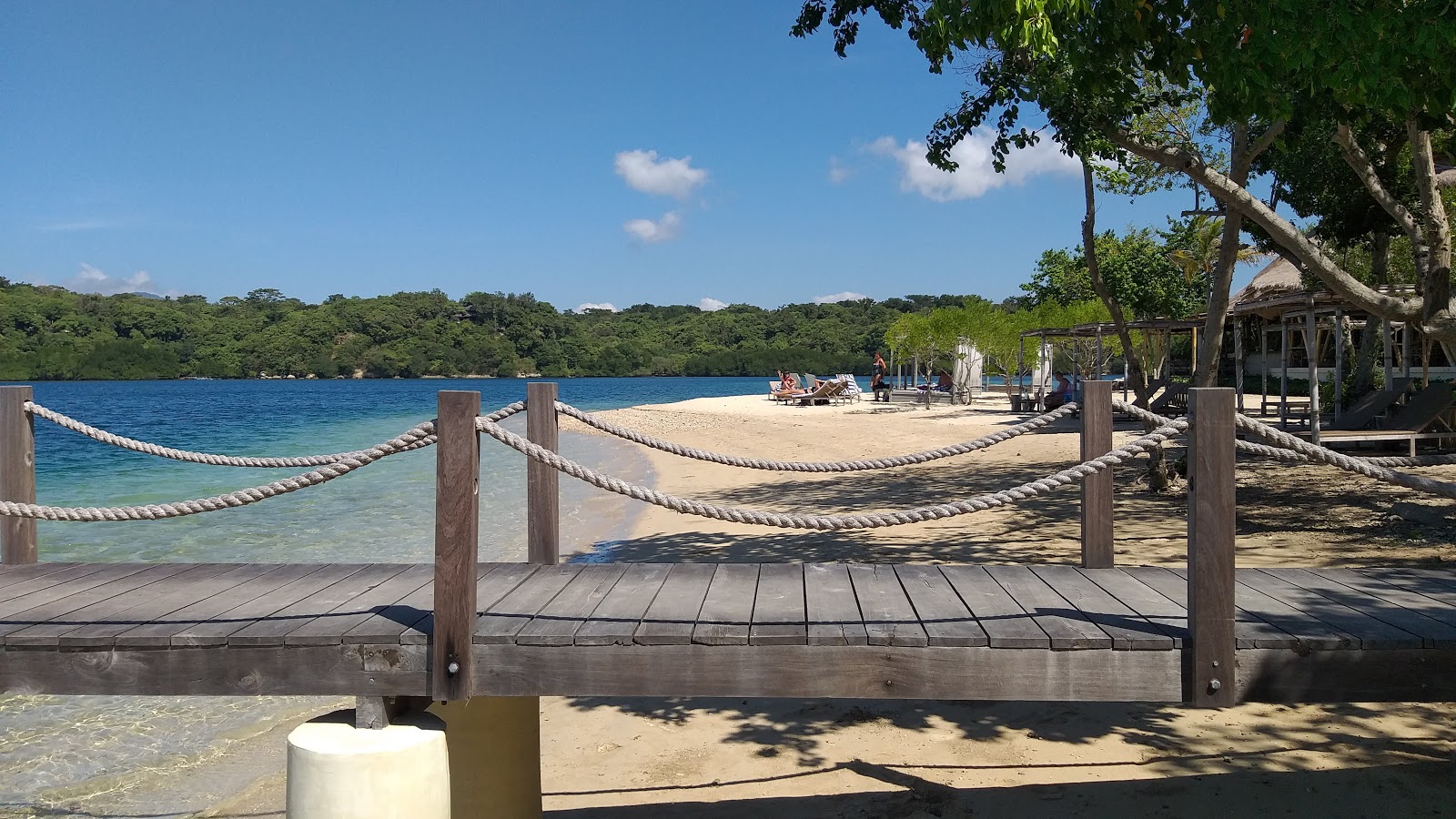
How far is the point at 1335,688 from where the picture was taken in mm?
2869

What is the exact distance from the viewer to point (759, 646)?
115 inches

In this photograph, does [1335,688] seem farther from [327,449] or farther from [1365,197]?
[327,449]

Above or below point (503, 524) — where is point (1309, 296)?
above

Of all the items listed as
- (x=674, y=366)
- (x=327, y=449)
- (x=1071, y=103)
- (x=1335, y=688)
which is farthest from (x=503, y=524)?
(x=674, y=366)

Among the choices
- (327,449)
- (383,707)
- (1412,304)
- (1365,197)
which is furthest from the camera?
(327,449)

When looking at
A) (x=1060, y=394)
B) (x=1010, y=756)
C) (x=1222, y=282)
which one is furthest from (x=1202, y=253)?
(x=1010, y=756)

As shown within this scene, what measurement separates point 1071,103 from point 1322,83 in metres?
3.20

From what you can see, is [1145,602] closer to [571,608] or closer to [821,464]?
[821,464]

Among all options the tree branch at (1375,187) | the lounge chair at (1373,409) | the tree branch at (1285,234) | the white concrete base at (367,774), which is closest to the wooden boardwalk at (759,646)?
the white concrete base at (367,774)

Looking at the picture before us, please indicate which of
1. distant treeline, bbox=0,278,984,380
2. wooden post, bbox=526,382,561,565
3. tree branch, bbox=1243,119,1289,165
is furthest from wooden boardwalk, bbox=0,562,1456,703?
distant treeline, bbox=0,278,984,380

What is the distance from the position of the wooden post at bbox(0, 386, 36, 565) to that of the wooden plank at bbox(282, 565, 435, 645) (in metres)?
1.87

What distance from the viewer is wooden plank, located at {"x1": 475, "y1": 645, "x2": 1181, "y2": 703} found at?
287 cm

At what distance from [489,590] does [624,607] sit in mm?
670

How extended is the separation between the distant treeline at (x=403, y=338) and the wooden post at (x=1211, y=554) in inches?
3077
